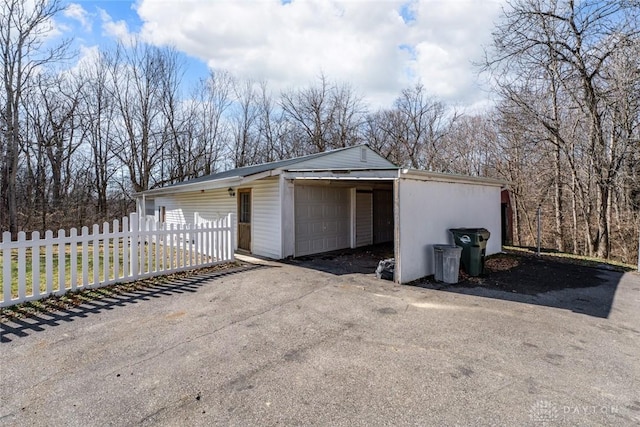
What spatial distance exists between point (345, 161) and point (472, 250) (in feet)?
21.3

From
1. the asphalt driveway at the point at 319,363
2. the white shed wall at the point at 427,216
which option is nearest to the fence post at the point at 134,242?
the asphalt driveway at the point at 319,363

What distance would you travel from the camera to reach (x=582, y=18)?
1084cm

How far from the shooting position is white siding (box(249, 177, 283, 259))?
908 centimetres

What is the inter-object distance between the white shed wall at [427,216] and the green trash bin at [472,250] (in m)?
0.50

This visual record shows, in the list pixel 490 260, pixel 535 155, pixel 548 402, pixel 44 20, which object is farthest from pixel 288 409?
pixel 44 20

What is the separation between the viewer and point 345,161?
12.6 m

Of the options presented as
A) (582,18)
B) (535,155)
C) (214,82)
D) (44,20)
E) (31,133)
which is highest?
(214,82)

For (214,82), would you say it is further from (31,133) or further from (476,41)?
(476,41)

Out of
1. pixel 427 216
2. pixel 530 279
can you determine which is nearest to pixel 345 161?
pixel 427 216

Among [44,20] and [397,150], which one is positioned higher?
[44,20]

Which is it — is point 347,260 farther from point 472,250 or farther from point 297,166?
point 472,250

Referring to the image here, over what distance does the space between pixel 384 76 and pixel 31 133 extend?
21.3 meters

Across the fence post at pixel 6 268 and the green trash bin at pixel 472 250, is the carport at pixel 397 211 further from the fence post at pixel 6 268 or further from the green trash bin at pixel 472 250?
the fence post at pixel 6 268

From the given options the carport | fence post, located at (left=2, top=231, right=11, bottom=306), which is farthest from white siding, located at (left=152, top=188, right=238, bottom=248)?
fence post, located at (left=2, top=231, right=11, bottom=306)
